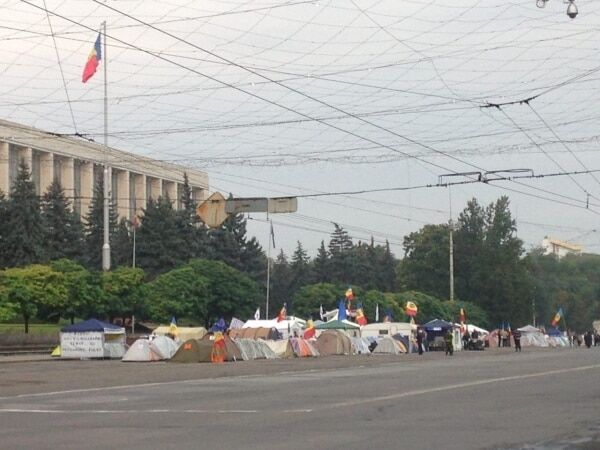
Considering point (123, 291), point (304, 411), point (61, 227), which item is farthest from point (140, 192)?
point (304, 411)

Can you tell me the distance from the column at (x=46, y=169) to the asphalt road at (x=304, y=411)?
88542 mm

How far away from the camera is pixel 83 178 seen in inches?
5256

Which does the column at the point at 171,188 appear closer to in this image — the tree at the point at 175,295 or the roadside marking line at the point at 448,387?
the tree at the point at 175,295

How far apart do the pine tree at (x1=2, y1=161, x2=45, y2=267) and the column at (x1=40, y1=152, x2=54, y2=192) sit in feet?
82.0

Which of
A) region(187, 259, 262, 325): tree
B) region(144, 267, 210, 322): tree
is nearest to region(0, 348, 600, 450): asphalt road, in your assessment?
region(144, 267, 210, 322): tree

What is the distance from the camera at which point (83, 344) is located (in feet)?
194

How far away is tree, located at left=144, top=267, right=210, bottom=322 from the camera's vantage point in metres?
83.9

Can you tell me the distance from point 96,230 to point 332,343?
2087 inches

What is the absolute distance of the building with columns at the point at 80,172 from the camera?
11175 cm

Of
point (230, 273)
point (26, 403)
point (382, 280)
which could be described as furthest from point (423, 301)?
point (26, 403)

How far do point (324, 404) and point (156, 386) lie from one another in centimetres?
947

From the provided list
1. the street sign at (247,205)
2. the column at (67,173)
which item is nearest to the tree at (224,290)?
the column at (67,173)

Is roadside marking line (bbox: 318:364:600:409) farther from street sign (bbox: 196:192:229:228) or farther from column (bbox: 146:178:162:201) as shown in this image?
column (bbox: 146:178:162:201)

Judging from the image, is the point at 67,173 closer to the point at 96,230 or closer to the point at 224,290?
the point at 96,230
